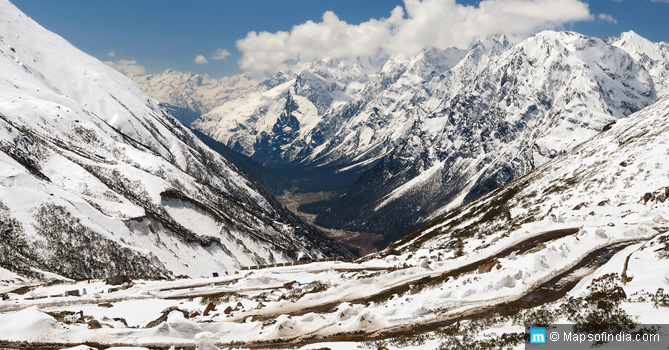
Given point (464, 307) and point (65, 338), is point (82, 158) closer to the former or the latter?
point (65, 338)

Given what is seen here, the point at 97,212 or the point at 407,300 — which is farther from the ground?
the point at 97,212

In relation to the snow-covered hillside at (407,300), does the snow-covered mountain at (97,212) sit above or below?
above

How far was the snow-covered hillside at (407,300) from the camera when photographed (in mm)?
29594

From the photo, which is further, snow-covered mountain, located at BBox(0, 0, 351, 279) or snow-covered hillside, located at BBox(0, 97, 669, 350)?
snow-covered mountain, located at BBox(0, 0, 351, 279)

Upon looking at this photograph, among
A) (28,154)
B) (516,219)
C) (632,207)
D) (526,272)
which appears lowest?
(526,272)

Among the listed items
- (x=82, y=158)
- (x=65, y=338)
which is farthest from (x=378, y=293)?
(x=82, y=158)

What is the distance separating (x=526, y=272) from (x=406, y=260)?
130 ft

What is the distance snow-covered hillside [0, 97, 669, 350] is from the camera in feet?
97.1

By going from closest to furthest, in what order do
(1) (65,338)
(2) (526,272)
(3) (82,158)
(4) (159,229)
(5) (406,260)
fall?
(1) (65,338) → (2) (526,272) → (5) (406,260) → (4) (159,229) → (3) (82,158)

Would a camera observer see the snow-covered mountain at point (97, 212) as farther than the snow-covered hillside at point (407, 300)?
Yes

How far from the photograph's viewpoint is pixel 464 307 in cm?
3719

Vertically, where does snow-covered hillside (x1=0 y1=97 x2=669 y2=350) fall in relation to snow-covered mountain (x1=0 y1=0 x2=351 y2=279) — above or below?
below

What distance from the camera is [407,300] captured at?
41.2 m

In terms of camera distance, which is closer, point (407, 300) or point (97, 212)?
point (407, 300)
